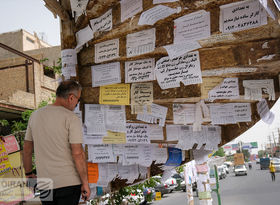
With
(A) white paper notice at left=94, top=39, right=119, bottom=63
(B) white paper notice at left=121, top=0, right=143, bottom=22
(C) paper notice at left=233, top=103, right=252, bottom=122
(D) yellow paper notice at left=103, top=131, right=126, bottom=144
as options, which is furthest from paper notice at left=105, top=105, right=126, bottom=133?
(C) paper notice at left=233, top=103, right=252, bottom=122

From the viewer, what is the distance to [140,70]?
271 cm

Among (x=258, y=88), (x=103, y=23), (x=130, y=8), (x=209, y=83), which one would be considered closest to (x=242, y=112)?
(x=258, y=88)

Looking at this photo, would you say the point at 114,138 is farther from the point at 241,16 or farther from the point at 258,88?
the point at 241,16

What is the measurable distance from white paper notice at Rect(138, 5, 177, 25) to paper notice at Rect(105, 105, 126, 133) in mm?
896

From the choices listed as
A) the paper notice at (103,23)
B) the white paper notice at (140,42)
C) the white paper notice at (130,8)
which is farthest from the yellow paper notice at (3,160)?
the white paper notice at (130,8)

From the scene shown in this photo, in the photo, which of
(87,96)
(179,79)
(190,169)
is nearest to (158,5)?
(179,79)

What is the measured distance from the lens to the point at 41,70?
747 inches

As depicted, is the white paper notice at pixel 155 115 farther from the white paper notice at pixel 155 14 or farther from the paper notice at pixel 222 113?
the white paper notice at pixel 155 14

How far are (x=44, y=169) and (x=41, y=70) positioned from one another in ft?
58.6

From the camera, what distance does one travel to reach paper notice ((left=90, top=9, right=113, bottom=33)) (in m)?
2.63

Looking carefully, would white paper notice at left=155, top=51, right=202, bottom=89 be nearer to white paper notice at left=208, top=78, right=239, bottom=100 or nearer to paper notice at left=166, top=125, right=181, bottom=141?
white paper notice at left=208, top=78, right=239, bottom=100

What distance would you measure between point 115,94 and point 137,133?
49 cm

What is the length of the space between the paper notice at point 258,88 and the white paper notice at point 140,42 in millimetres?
925

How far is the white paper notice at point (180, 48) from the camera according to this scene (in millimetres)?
2414
